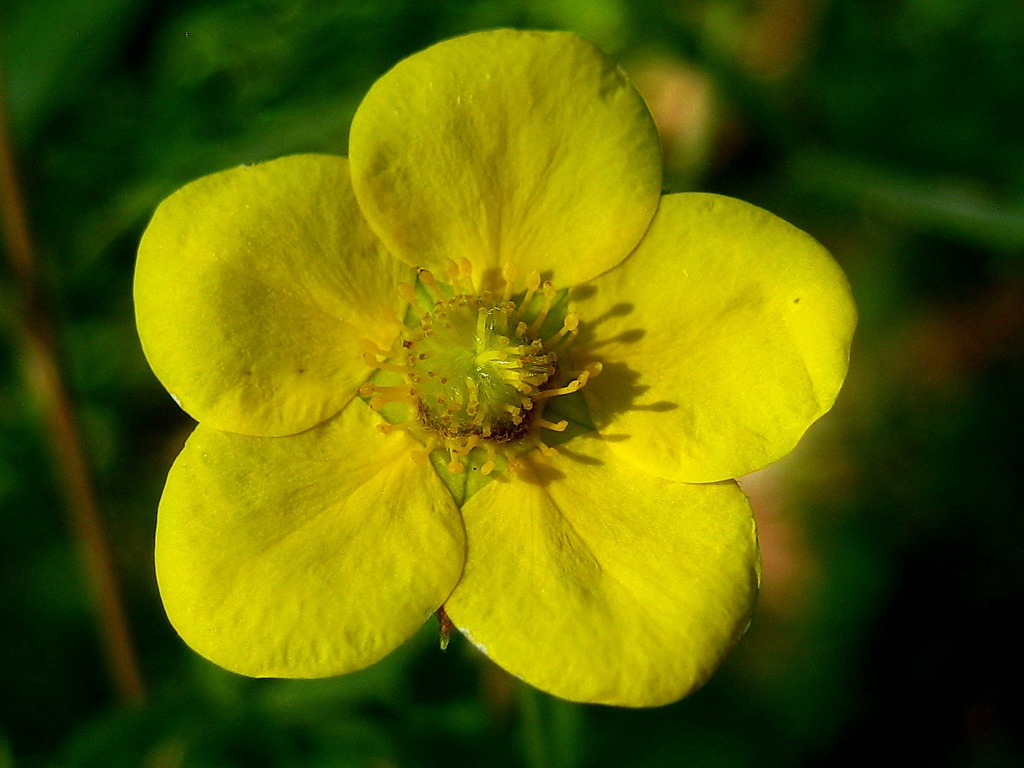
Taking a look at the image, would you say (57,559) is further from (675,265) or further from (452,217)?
(675,265)

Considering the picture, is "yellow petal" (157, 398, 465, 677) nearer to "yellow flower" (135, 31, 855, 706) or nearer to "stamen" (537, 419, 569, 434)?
"yellow flower" (135, 31, 855, 706)

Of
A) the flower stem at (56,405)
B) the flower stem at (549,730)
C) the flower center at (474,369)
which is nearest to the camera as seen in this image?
the flower center at (474,369)

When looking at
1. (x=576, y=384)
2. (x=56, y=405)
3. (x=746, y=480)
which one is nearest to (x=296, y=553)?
(x=576, y=384)

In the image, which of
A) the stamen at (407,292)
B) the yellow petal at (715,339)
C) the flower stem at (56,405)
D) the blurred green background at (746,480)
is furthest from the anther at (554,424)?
the flower stem at (56,405)

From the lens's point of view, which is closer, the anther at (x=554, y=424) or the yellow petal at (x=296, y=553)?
the yellow petal at (x=296, y=553)

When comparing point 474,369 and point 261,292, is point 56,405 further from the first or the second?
point 474,369

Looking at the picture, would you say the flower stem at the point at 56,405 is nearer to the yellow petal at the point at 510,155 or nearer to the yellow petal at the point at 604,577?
the yellow petal at the point at 510,155

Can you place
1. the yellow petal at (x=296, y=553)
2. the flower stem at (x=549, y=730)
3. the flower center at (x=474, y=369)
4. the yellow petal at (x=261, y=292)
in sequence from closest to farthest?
the yellow petal at (x=296, y=553), the yellow petal at (x=261, y=292), the flower center at (x=474, y=369), the flower stem at (x=549, y=730)
